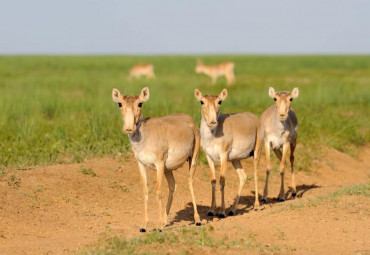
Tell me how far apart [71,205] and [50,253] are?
2.66m

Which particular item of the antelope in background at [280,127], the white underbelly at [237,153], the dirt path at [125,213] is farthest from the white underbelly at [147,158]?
the antelope in background at [280,127]

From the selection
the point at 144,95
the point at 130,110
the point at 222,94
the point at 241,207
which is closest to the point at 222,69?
the point at 241,207

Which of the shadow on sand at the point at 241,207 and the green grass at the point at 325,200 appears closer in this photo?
the green grass at the point at 325,200

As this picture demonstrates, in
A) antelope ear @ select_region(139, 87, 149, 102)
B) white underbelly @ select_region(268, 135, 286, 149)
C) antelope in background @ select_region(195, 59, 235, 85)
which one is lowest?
antelope in background @ select_region(195, 59, 235, 85)

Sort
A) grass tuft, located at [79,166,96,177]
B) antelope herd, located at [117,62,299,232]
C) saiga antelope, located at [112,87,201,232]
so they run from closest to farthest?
saiga antelope, located at [112,87,201,232], antelope herd, located at [117,62,299,232], grass tuft, located at [79,166,96,177]

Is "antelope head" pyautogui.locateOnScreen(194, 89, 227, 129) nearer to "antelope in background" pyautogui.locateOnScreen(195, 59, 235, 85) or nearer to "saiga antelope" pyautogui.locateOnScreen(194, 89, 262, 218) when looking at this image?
"saiga antelope" pyautogui.locateOnScreen(194, 89, 262, 218)

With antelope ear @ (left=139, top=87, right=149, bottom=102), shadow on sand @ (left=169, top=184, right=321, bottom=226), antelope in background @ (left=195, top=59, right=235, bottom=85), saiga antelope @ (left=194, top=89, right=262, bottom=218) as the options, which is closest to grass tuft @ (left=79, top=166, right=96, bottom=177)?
shadow on sand @ (left=169, top=184, right=321, bottom=226)

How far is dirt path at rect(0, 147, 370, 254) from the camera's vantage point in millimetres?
7727

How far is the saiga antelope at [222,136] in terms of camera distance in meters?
9.88

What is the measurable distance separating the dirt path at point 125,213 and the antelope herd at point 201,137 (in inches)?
25.5

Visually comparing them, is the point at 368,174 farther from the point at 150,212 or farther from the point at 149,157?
the point at 149,157

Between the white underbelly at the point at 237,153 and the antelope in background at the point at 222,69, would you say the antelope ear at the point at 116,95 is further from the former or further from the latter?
the antelope in background at the point at 222,69

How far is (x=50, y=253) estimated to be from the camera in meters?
7.45

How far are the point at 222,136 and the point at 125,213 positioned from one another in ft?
6.58
